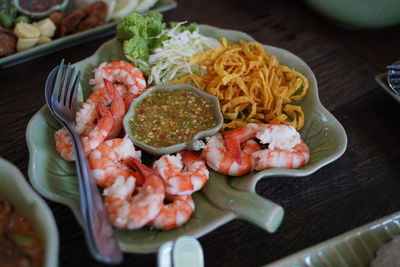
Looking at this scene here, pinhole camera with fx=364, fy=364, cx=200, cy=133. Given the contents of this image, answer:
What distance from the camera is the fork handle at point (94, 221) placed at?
1.51m

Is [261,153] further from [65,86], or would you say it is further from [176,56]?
[65,86]

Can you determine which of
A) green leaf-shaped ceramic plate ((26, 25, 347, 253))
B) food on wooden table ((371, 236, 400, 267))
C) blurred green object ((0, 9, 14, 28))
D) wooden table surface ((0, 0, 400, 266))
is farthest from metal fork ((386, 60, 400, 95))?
blurred green object ((0, 9, 14, 28))

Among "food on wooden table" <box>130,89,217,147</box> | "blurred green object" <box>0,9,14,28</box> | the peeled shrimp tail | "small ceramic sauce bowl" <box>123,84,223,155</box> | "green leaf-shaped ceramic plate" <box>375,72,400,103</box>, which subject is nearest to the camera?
the peeled shrimp tail

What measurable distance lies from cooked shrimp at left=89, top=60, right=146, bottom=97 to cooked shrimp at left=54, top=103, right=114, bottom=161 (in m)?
0.37

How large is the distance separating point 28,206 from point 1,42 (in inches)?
78.5

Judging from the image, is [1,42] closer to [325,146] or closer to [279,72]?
[279,72]

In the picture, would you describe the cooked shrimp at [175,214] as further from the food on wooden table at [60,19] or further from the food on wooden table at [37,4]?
the food on wooden table at [37,4]

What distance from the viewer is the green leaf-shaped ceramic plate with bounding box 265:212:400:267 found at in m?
1.77

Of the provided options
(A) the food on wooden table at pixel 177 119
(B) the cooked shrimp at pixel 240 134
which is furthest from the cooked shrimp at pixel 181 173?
(B) the cooked shrimp at pixel 240 134

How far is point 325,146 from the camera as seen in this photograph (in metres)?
2.33

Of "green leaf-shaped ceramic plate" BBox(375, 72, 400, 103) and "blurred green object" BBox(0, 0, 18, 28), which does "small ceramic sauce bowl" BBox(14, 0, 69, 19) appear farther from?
"green leaf-shaped ceramic plate" BBox(375, 72, 400, 103)

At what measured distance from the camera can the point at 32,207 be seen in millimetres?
1669

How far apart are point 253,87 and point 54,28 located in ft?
6.49

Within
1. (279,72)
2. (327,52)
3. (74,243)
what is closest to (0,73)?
(74,243)
